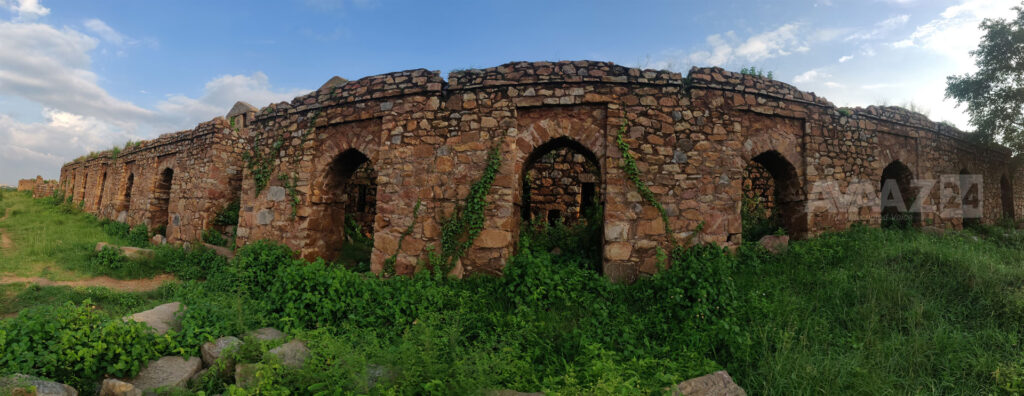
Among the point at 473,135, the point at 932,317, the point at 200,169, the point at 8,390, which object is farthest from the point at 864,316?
the point at 200,169

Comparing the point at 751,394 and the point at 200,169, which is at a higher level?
the point at 200,169

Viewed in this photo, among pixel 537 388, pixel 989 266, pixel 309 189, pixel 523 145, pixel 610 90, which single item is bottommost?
pixel 537 388

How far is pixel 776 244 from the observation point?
6.48m

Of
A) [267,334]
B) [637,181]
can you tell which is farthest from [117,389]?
[637,181]

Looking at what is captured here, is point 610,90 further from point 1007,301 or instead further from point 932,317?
point 1007,301

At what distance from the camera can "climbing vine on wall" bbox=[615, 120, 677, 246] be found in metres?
5.80

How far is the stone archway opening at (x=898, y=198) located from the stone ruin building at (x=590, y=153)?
0.03 metres

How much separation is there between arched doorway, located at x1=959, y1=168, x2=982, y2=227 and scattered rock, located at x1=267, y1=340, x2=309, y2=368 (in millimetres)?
14283

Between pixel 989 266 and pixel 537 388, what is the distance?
6.56 meters

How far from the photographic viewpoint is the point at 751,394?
341cm

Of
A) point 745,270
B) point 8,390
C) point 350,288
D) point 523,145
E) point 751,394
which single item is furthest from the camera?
point 523,145

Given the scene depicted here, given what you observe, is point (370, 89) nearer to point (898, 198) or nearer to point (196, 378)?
point (196, 378)

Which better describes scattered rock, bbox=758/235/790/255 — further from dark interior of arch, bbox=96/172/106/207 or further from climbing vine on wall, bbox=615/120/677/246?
dark interior of arch, bbox=96/172/106/207

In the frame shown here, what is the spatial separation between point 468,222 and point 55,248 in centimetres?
1057
